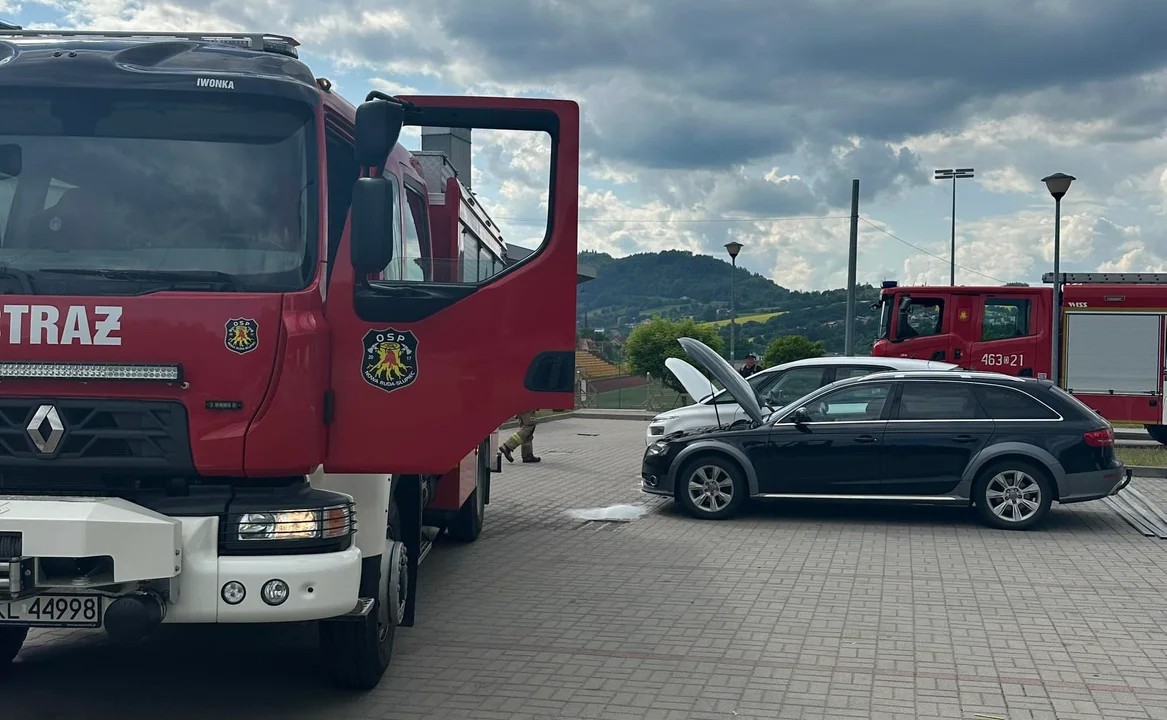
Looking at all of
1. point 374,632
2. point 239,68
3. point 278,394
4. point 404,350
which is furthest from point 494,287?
point 374,632

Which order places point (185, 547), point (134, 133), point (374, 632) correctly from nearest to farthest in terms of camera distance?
point (185, 547) → point (134, 133) → point (374, 632)

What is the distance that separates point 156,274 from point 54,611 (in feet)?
4.64

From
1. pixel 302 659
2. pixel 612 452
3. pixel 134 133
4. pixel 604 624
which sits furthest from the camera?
pixel 612 452

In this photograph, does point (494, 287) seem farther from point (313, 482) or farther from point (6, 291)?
point (6, 291)

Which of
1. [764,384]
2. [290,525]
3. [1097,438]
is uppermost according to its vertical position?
[764,384]

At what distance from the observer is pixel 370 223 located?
4848 mm

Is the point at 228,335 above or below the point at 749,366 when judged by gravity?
above

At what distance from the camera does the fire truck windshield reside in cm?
471

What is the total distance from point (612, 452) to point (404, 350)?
1470cm

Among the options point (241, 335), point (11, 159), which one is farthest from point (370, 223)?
point (11, 159)

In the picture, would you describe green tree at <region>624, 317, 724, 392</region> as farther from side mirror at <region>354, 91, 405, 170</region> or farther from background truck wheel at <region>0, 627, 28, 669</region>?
side mirror at <region>354, 91, 405, 170</region>

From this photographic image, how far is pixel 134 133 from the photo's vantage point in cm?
480

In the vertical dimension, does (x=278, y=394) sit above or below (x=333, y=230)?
below

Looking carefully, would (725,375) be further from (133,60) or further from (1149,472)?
(1149,472)
